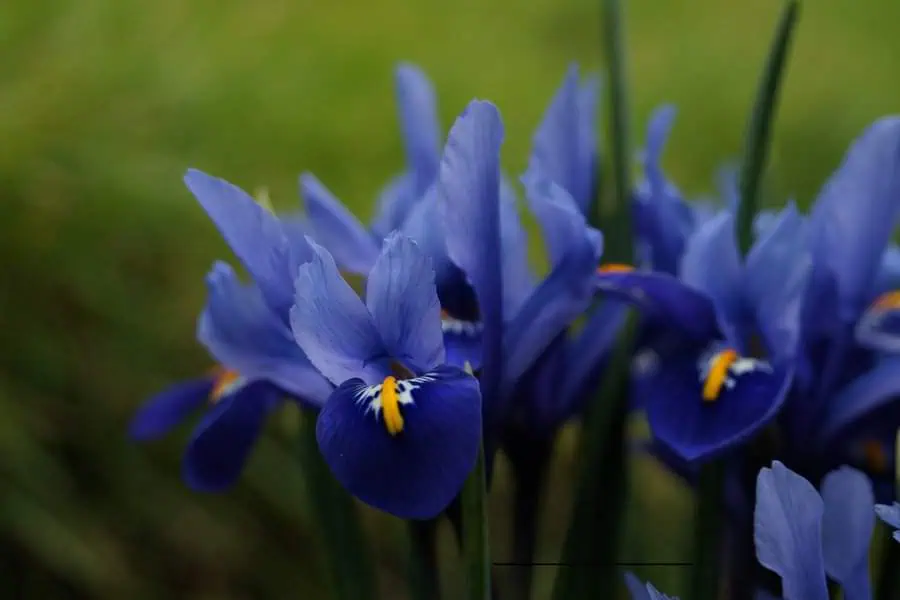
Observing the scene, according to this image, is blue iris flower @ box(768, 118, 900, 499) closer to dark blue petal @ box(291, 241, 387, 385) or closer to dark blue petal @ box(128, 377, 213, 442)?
dark blue petal @ box(291, 241, 387, 385)

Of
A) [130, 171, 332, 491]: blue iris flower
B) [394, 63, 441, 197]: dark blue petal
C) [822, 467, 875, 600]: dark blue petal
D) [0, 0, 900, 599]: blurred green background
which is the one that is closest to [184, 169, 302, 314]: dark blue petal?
[130, 171, 332, 491]: blue iris flower

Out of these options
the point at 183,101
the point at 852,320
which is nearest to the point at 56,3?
the point at 183,101

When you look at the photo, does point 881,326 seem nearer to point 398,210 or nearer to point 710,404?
point 710,404

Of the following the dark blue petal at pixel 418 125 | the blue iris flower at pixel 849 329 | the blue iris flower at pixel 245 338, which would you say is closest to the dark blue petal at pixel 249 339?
the blue iris flower at pixel 245 338

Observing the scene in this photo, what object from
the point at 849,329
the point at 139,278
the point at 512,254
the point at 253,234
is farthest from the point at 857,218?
the point at 139,278

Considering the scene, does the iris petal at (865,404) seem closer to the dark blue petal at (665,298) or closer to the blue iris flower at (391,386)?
the dark blue petal at (665,298)

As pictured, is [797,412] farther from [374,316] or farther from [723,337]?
[374,316]

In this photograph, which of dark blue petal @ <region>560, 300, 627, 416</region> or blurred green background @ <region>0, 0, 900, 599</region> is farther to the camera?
blurred green background @ <region>0, 0, 900, 599</region>
